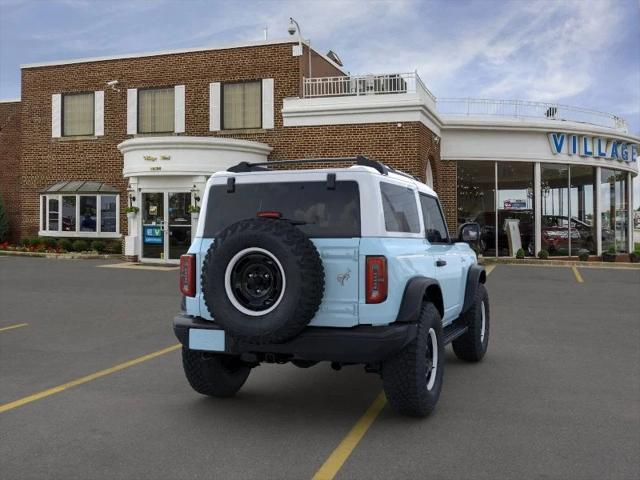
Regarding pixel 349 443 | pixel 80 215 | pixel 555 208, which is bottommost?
pixel 349 443

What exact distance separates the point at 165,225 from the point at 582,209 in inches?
629

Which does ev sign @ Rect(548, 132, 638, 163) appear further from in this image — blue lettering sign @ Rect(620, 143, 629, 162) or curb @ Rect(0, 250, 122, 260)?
curb @ Rect(0, 250, 122, 260)

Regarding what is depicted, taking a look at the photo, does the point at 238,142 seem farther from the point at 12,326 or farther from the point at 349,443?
the point at 349,443

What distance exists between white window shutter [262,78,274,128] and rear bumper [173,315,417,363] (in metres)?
17.9

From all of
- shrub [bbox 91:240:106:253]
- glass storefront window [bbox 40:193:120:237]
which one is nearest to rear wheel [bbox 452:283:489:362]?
shrub [bbox 91:240:106:253]

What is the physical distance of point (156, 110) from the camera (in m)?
23.5

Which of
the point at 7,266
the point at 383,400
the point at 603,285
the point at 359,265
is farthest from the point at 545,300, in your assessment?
the point at 7,266

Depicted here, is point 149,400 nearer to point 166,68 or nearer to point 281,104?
point 281,104

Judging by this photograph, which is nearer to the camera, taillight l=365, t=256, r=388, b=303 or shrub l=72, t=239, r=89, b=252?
taillight l=365, t=256, r=388, b=303

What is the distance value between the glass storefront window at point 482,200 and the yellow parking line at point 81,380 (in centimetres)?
1721

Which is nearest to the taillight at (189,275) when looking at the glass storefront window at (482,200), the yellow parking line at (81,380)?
the yellow parking line at (81,380)

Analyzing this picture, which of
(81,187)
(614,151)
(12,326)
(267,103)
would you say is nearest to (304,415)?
(12,326)

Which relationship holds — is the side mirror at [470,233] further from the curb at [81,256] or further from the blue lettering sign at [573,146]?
the blue lettering sign at [573,146]

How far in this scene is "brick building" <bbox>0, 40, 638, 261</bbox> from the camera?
65.3 feet
